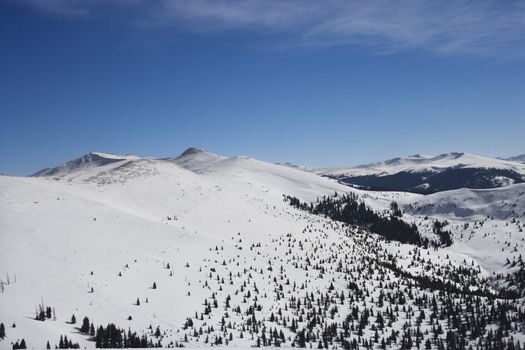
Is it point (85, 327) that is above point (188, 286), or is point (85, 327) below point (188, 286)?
below

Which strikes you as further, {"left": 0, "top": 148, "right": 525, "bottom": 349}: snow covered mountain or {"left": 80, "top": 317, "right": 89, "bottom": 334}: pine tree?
{"left": 0, "top": 148, "right": 525, "bottom": 349}: snow covered mountain

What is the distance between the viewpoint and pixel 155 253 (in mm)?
66000

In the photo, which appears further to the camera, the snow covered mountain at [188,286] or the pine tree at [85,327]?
the snow covered mountain at [188,286]

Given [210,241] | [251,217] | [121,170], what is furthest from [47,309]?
[121,170]

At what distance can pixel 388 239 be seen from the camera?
176250 mm

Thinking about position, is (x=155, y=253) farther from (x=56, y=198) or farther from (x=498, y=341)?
(x=498, y=341)

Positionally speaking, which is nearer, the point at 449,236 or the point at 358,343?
the point at 358,343

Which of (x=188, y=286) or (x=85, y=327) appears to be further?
(x=188, y=286)

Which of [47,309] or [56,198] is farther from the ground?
[56,198]

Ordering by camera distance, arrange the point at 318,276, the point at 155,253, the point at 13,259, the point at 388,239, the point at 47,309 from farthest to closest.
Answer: the point at 388,239 < the point at 318,276 < the point at 155,253 < the point at 13,259 < the point at 47,309

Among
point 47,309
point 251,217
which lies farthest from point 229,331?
point 251,217

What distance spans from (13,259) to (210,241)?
3771 centimetres

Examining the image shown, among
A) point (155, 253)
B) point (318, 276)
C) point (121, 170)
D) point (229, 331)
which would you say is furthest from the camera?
point (121, 170)

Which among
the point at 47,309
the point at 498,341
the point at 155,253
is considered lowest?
the point at 498,341
